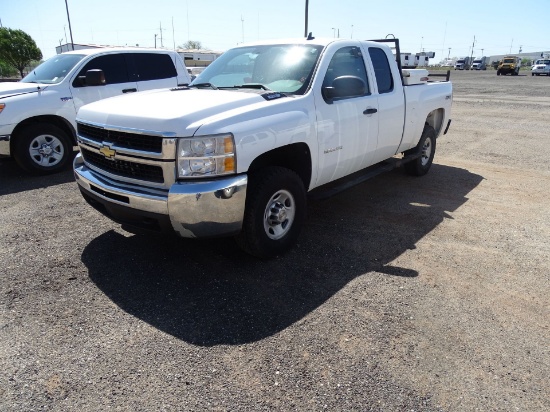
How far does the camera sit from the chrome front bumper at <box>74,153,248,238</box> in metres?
3.21

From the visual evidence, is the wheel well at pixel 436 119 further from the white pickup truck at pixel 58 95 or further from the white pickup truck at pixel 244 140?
the white pickup truck at pixel 58 95

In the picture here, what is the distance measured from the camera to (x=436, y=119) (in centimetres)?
715

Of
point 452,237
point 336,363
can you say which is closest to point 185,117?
point 336,363

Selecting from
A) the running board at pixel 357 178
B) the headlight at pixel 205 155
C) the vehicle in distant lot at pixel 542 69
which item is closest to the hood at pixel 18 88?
the running board at pixel 357 178

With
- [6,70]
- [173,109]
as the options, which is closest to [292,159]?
[173,109]

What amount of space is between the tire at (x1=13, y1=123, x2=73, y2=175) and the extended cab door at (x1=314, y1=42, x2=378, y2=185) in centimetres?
486

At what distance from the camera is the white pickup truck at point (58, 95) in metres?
6.56

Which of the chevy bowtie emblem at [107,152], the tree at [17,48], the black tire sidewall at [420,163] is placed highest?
the tree at [17,48]

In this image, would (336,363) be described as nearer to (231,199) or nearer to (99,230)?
(231,199)

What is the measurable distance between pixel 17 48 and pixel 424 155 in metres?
39.5

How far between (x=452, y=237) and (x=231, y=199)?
2.66m

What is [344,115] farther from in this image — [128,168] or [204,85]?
[128,168]

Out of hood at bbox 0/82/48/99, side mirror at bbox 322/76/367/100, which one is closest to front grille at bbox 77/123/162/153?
side mirror at bbox 322/76/367/100

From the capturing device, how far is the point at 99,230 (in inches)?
183
